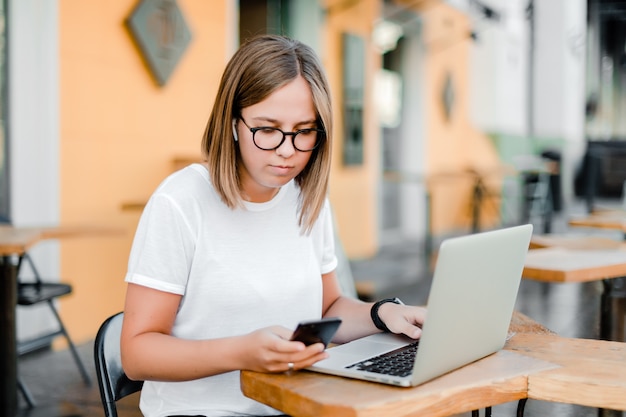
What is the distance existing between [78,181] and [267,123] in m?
3.45

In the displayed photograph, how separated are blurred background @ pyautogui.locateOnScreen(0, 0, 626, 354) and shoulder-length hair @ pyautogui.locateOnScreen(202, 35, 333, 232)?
41cm

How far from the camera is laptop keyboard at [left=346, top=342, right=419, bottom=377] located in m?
1.27

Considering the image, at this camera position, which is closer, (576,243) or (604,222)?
(576,243)

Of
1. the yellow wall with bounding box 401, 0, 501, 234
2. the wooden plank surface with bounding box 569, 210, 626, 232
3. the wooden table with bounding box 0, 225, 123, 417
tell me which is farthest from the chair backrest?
the yellow wall with bounding box 401, 0, 501, 234

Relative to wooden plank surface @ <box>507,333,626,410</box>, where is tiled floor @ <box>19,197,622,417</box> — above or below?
below

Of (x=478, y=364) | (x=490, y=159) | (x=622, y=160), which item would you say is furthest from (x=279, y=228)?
(x=622, y=160)

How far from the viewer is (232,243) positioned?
158 cm

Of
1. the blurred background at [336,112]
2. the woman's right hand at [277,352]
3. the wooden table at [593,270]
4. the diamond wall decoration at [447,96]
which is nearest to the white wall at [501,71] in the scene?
the blurred background at [336,112]

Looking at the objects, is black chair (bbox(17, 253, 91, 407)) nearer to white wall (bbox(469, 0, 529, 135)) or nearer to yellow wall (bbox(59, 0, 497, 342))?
yellow wall (bbox(59, 0, 497, 342))

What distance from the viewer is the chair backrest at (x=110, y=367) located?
1.53 m

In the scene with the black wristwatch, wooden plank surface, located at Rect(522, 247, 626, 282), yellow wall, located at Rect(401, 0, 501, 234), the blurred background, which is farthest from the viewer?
yellow wall, located at Rect(401, 0, 501, 234)

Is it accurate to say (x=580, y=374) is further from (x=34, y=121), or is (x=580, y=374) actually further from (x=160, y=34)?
(x=160, y=34)

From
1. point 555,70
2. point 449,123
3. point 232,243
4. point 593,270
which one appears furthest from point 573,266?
point 555,70

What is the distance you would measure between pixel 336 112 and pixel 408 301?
231 cm
